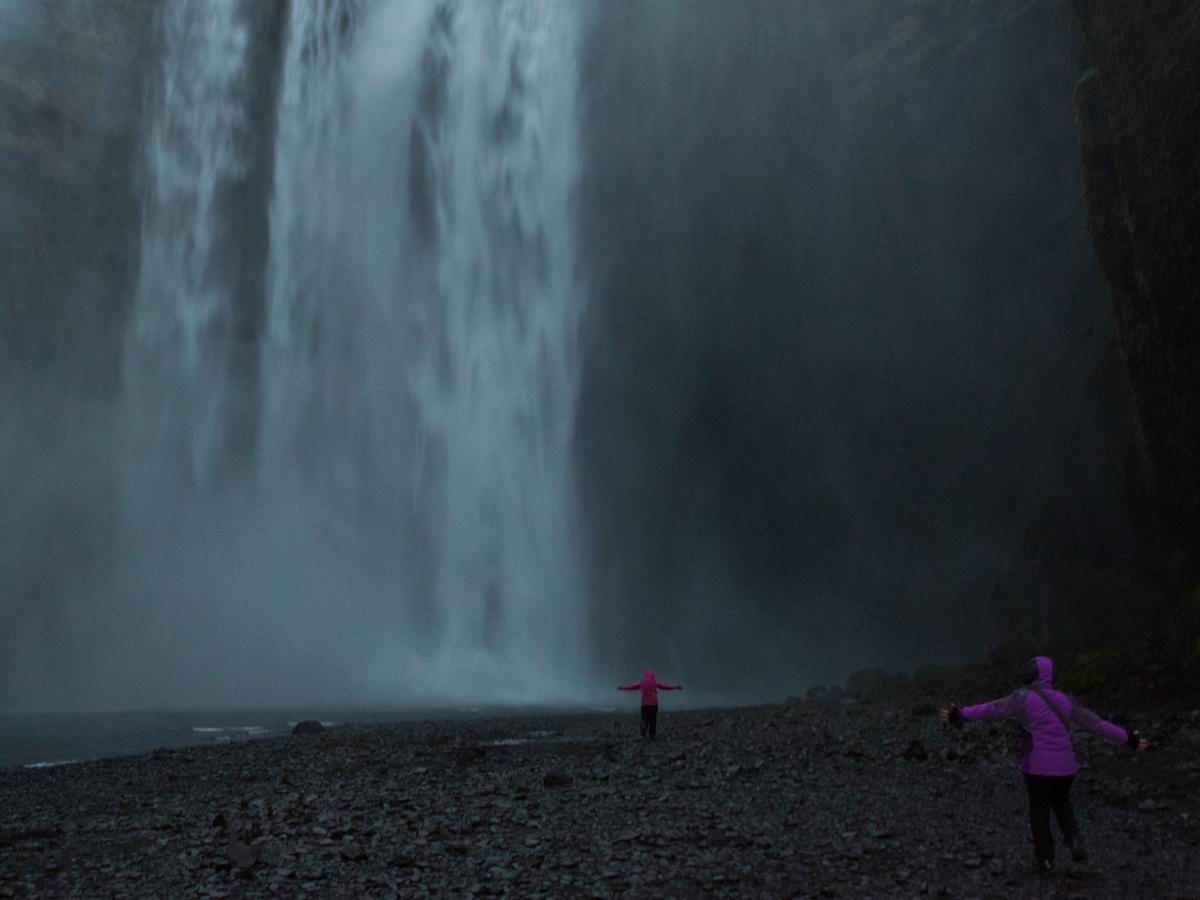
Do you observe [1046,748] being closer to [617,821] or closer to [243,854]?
[617,821]

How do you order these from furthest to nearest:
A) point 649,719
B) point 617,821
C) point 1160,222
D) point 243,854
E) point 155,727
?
point 155,727 < point 1160,222 < point 649,719 < point 617,821 < point 243,854

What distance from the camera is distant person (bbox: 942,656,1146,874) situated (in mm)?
6062

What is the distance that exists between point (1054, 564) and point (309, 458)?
27037mm

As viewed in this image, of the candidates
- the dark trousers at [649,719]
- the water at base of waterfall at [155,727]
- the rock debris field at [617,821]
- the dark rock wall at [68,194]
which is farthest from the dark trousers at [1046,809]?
the dark rock wall at [68,194]

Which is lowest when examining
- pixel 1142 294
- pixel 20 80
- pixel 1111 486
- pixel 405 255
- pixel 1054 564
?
pixel 1054 564

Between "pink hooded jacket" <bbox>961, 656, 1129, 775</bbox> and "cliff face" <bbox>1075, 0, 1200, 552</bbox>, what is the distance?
34.9 ft

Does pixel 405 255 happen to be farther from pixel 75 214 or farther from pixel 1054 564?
pixel 1054 564

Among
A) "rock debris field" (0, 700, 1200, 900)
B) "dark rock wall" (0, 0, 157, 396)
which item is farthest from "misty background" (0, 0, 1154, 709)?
"rock debris field" (0, 700, 1200, 900)

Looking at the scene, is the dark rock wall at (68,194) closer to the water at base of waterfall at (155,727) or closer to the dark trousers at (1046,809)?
the water at base of waterfall at (155,727)

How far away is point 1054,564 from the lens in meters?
24.5

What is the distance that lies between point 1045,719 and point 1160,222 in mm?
11953

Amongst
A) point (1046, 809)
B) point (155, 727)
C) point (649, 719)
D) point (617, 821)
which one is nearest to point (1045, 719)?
point (1046, 809)

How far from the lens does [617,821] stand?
7.94 metres

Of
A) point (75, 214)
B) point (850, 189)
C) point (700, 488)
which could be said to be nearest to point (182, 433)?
point (75, 214)
